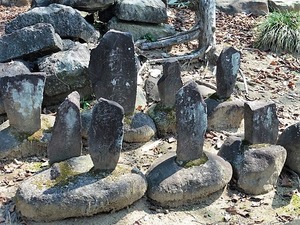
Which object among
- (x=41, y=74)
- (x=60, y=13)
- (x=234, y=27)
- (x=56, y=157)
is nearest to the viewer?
(x=56, y=157)

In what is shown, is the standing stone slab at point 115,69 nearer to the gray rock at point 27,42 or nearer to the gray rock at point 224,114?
the gray rock at point 224,114

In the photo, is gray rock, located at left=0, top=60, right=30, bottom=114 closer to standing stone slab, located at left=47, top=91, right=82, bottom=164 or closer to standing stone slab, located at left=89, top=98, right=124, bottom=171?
standing stone slab, located at left=47, top=91, right=82, bottom=164

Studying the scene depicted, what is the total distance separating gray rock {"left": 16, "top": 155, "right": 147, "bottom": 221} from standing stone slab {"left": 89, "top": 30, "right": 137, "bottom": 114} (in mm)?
1031

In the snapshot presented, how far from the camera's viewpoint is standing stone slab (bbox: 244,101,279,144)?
3.85m

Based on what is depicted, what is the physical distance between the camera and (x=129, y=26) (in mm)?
6645

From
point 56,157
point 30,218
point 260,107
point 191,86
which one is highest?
point 191,86

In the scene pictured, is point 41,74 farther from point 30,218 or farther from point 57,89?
point 30,218

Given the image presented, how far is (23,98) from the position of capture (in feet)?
13.3

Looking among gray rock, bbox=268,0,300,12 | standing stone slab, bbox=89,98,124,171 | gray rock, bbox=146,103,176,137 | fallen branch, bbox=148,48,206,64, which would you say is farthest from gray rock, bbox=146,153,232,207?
gray rock, bbox=268,0,300,12

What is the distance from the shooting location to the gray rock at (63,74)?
4832 mm

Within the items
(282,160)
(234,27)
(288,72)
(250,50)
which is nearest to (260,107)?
(282,160)

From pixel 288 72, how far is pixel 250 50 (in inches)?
29.4

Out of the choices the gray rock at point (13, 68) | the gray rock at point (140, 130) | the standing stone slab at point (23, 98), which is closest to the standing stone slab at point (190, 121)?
the gray rock at point (140, 130)

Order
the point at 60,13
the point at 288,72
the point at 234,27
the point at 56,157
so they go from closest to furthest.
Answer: the point at 56,157 → the point at 60,13 → the point at 288,72 → the point at 234,27
